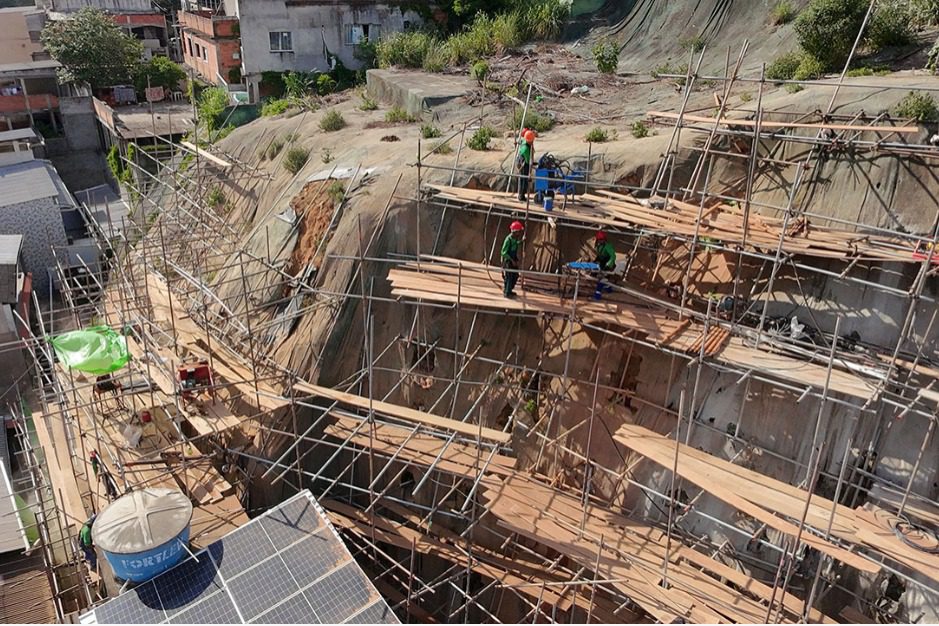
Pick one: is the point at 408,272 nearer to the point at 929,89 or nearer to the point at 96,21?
the point at 929,89

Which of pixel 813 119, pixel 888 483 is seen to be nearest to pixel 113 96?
pixel 813 119

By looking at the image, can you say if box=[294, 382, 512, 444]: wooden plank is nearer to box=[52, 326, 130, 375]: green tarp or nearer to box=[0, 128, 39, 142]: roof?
box=[52, 326, 130, 375]: green tarp

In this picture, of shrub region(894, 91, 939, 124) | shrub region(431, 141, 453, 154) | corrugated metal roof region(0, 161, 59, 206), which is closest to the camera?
Answer: shrub region(894, 91, 939, 124)

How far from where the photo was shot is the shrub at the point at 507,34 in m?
25.2

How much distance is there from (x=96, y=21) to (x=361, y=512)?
109 ft

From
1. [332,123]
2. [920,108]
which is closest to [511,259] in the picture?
[920,108]

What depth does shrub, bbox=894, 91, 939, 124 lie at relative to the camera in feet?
36.1

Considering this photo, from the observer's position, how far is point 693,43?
20.0 meters

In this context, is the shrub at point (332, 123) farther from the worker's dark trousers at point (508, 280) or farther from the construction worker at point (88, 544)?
the construction worker at point (88, 544)

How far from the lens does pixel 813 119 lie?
12.2 m

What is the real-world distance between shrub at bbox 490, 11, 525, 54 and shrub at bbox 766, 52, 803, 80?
11422mm

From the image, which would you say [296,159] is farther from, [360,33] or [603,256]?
[360,33]

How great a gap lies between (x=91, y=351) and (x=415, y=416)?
6.25 metres

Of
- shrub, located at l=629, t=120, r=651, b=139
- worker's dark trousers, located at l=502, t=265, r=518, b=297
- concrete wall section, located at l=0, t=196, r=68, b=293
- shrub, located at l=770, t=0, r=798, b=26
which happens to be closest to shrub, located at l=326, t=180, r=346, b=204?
worker's dark trousers, located at l=502, t=265, r=518, b=297
